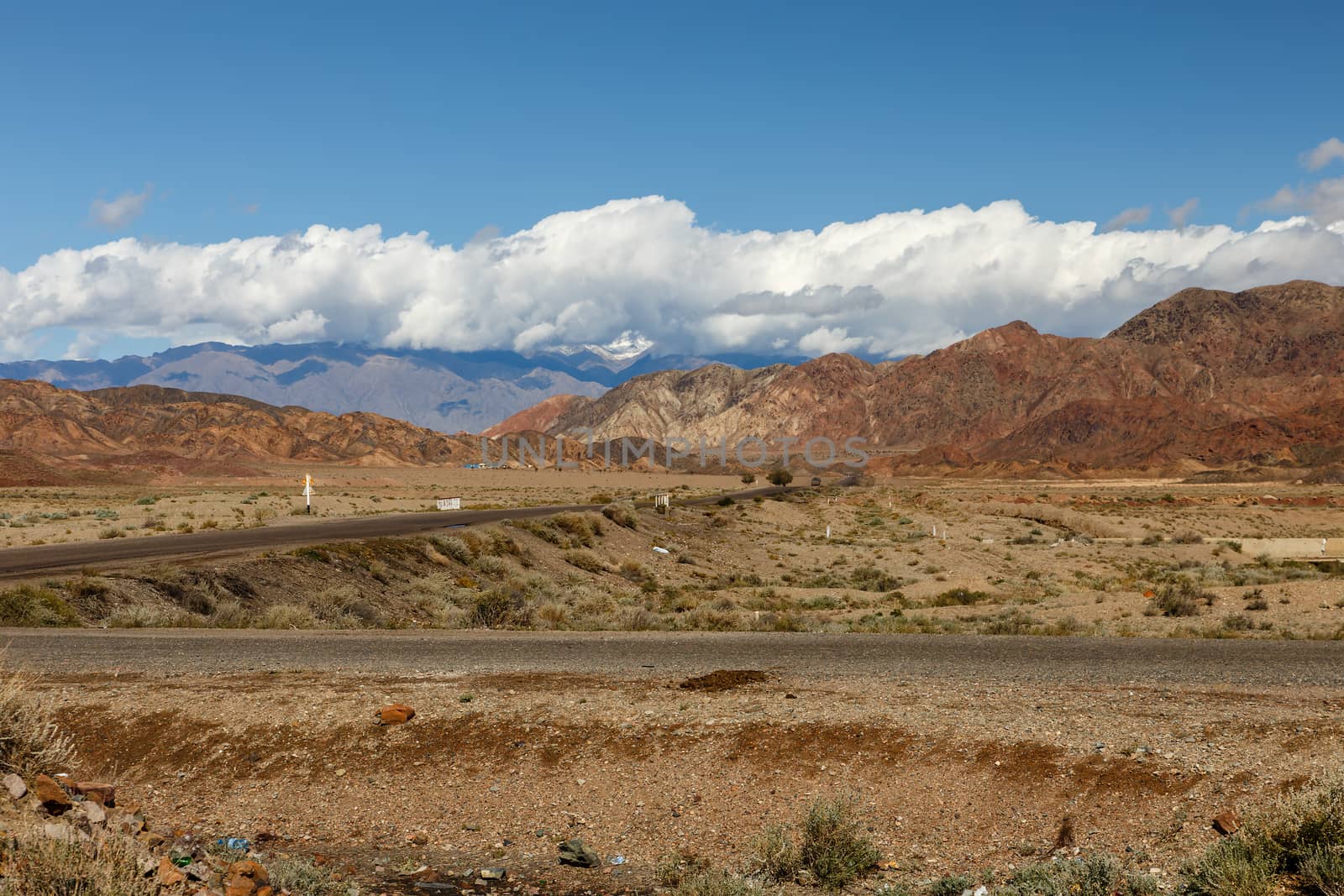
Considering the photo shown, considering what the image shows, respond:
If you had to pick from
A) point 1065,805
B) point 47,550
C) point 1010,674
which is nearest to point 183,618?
point 47,550

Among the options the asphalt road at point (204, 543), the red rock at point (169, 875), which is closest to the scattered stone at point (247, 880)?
the red rock at point (169, 875)

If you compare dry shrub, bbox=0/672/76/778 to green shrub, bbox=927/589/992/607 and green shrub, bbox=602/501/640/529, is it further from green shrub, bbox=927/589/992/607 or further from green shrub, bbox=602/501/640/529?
green shrub, bbox=602/501/640/529

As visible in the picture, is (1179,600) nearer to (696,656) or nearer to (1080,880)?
(696,656)

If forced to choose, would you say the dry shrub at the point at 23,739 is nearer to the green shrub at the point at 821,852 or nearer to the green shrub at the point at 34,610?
the green shrub at the point at 821,852

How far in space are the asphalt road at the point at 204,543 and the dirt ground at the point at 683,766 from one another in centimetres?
1636

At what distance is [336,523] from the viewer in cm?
4531

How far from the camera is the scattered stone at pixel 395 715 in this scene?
36.4 ft

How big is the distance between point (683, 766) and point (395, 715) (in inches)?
129

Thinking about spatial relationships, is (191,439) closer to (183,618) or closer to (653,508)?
(653,508)

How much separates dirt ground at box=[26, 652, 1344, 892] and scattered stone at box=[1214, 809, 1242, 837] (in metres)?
0.09

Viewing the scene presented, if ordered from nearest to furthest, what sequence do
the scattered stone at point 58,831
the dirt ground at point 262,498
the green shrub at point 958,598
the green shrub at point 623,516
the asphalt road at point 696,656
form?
the scattered stone at point 58,831 < the asphalt road at point 696,656 < the green shrub at point 958,598 < the dirt ground at point 262,498 < the green shrub at point 623,516

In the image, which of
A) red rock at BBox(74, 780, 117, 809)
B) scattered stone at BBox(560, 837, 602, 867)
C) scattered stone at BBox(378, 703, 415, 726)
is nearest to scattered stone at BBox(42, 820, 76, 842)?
red rock at BBox(74, 780, 117, 809)

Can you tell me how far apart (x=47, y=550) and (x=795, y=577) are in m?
24.1

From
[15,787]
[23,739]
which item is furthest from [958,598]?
[15,787]
